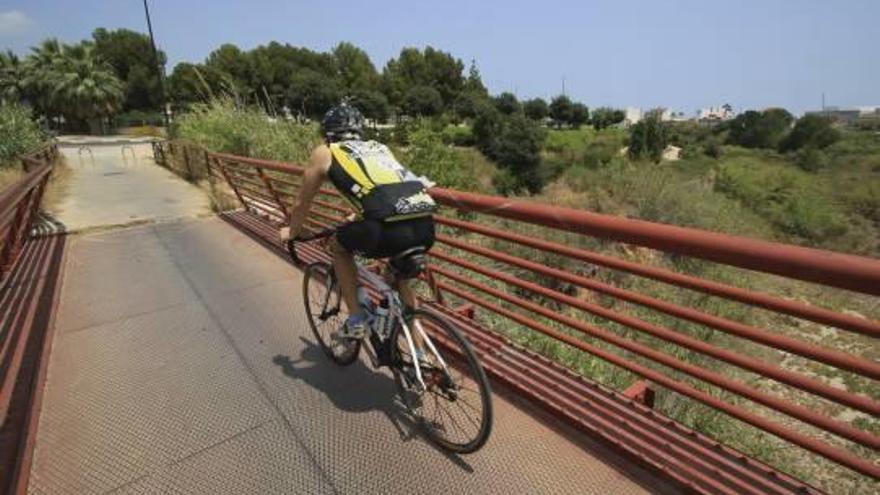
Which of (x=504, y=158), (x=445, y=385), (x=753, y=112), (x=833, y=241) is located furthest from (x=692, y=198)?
(x=753, y=112)

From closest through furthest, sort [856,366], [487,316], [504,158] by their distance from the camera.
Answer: [856,366], [487,316], [504,158]

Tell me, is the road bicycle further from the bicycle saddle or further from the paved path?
the paved path

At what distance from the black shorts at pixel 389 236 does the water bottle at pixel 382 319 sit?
0.34 metres

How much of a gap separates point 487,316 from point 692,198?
Result: 51.9 ft

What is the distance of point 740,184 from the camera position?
3331cm

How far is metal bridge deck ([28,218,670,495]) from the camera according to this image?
2742mm

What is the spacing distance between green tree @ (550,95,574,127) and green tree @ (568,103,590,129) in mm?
609

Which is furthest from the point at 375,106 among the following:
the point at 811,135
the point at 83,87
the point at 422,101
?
the point at 811,135

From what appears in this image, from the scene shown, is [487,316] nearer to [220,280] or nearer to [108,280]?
[220,280]

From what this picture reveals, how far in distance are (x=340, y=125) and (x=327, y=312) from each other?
4.96 feet

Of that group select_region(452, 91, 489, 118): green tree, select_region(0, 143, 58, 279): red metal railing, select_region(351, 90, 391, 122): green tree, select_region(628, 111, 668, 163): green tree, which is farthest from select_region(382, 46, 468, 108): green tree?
select_region(0, 143, 58, 279): red metal railing

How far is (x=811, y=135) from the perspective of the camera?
6131 cm

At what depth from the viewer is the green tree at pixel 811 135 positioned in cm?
5959

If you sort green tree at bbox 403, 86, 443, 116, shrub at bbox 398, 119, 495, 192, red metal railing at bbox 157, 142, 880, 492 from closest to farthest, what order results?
red metal railing at bbox 157, 142, 880, 492, shrub at bbox 398, 119, 495, 192, green tree at bbox 403, 86, 443, 116
